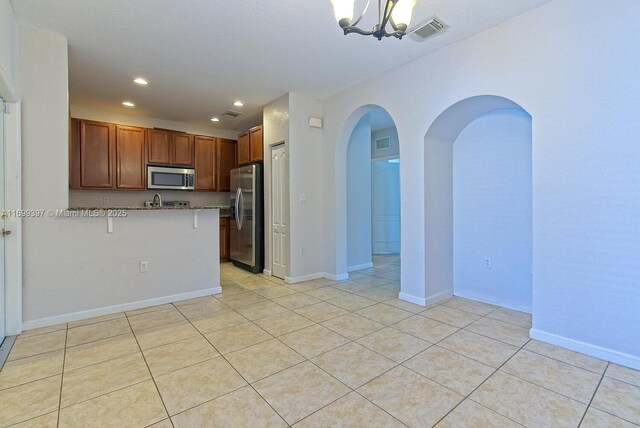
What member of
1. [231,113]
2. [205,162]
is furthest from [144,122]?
[231,113]

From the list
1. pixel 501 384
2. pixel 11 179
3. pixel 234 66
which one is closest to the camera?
pixel 501 384

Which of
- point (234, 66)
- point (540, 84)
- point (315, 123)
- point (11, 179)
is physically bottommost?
point (11, 179)

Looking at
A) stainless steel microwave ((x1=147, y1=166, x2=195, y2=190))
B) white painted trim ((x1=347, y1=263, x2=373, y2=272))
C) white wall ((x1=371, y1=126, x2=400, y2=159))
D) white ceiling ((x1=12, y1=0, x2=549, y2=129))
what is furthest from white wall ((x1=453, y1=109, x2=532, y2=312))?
stainless steel microwave ((x1=147, y1=166, x2=195, y2=190))

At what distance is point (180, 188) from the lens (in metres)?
5.62

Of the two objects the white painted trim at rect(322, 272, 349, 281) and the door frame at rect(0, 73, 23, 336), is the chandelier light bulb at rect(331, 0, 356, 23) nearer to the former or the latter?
the door frame at rect(0, 73, 23, 336)

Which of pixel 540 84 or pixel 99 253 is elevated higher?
pixel 540 84

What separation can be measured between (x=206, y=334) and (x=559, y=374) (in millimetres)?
2661

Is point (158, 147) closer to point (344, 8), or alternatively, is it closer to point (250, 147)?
point (250, 147)

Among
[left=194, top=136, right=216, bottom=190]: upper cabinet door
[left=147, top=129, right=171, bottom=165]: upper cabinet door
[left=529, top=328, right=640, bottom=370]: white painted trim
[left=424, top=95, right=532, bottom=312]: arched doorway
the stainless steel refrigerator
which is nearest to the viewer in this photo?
[left=529, top=328, right=640, bottom=370]: white painted trim

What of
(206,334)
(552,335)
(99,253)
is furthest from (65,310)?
(552,335)

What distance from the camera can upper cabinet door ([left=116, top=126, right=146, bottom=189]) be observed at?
5090mm

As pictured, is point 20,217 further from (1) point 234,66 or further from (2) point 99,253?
(1) point 234,66

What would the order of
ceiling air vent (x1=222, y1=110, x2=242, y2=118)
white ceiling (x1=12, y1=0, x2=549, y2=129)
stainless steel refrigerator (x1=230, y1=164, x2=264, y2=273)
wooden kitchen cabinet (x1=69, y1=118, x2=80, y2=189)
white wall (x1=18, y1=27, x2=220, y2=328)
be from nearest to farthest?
white ceiling (x1=12, y1=0, x2=549, y2=129) < white wall (x1=18, y1=27, x2=220, y2=328) < wooden kitchen cabinet (x1=69, y1=118, x2=80, y2=189) < stainless steel refrigerator (x1=230, y1=164, x2=264, y2=273) < ceiling air vent (x1=222, y1=110, x2=242, y2=118)

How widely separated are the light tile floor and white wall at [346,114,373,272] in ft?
7.00
